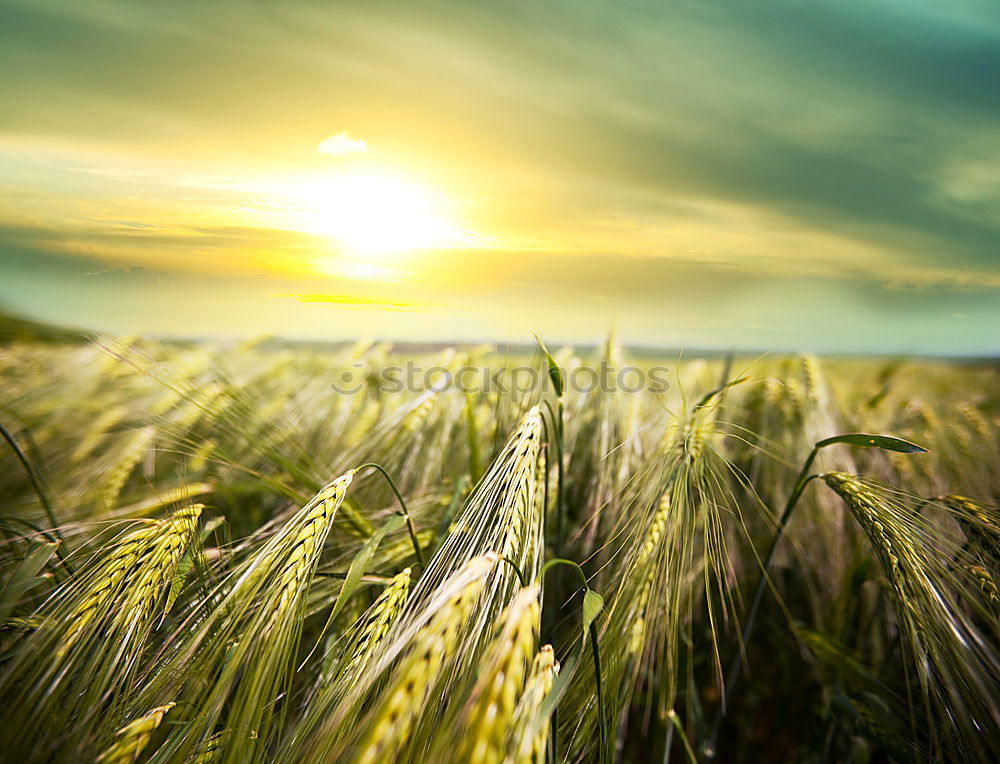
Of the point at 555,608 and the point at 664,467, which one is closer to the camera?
the point at 664,467

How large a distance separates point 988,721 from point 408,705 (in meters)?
0.60

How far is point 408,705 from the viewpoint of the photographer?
0.35 metres

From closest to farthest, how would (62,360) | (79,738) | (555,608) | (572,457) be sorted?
(79,738) → (555,608) → (572,457) → (62,360)

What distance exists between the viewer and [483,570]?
43cm

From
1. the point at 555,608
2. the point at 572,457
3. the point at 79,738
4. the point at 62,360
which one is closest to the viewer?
the point at 79,738

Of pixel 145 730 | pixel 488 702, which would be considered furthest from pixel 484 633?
pixel 145 730

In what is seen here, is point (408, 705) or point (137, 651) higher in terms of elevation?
point (408, 705)

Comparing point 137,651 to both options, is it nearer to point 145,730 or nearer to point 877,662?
point 145,730

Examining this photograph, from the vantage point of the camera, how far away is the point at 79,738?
495mm

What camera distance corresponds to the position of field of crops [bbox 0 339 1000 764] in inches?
Result: 19.1

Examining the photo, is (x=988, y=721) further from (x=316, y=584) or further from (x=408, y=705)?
(x=316, y=584)

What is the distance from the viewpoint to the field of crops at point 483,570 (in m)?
0.49

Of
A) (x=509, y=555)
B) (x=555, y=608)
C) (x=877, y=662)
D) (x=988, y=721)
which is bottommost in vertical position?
(x=877, y=662)

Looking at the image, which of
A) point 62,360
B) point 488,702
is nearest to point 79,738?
point 488,702
